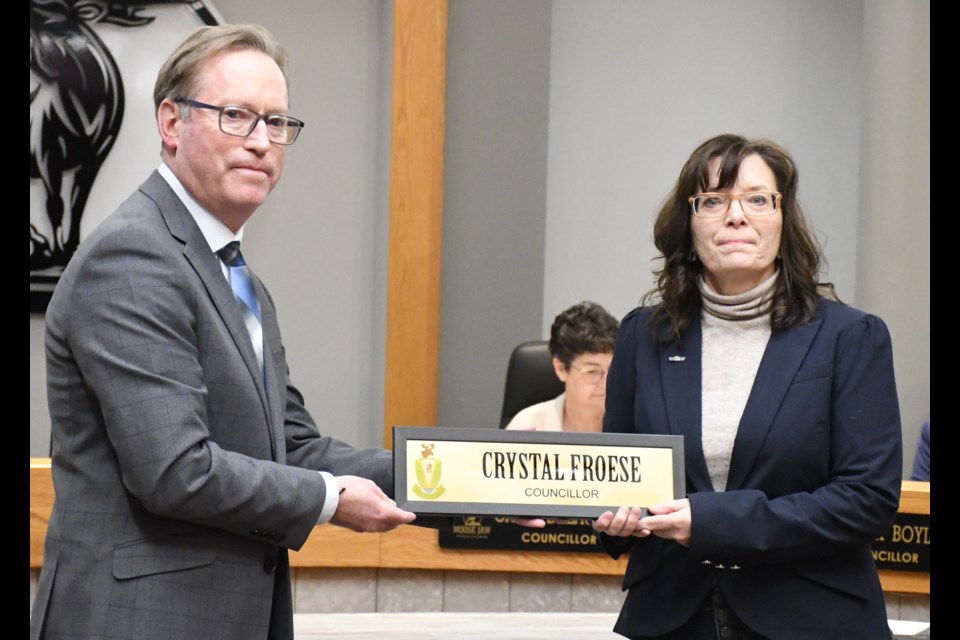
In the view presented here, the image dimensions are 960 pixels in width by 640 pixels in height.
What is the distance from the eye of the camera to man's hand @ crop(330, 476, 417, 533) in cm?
185

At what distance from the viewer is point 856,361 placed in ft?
6.38

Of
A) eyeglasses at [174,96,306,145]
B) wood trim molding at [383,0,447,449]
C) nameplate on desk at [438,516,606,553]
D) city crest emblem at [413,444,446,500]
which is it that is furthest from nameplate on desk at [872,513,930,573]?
wood trim molding at [383,0,447,449]

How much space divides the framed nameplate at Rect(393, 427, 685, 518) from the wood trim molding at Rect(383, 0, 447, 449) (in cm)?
239

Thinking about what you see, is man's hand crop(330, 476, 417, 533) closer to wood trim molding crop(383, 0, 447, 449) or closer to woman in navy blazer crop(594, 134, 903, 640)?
woman in navy blazer crop(594, 134, 903, 640)

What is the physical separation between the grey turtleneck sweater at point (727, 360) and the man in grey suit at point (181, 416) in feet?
1.92

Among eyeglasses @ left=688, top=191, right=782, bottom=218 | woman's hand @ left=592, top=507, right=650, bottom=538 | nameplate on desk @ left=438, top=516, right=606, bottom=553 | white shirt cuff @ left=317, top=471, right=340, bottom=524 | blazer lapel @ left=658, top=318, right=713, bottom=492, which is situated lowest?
nameplate on desk @ left=438, top=516, right=606, bottom=553

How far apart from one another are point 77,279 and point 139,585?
458 mm

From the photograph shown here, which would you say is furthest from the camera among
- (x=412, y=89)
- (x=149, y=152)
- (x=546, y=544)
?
(x=149, y=152)

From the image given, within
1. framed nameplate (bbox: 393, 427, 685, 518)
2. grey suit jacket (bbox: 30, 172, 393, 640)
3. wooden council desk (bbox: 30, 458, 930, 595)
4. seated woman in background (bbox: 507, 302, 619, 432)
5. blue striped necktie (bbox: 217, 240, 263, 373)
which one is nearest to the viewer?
grey suit jacket (bbox: 30, 172, 393, 640)

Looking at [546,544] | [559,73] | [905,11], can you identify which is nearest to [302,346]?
[559,73]

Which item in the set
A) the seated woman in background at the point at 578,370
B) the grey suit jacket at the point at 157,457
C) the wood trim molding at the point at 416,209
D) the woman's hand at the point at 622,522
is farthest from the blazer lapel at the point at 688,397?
the wood trim molding at the point at 416,209

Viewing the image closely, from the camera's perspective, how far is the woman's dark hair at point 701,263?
6.69 feet

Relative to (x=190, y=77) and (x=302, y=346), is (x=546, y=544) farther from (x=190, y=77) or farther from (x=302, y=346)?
(x=302, y=346)

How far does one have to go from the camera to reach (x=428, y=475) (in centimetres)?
200
